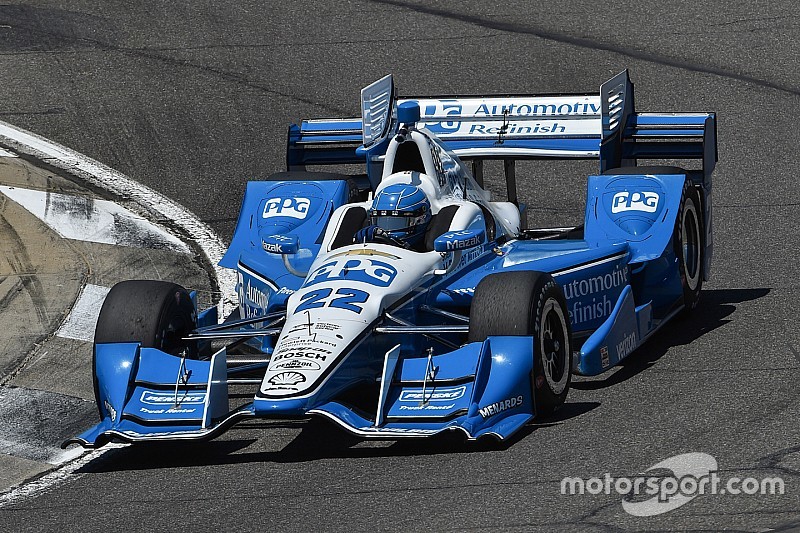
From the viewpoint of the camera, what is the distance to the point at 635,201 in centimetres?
1097

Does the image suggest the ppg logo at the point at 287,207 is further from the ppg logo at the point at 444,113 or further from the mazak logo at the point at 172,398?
the mazak logo at the point at 172,398

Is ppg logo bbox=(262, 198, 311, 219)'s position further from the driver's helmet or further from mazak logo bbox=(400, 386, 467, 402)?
mazak logo bbox=(400, 386, 467, 402)

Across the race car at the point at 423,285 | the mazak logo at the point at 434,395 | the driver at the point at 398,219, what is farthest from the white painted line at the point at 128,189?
the mazak logo at the point at 434,395

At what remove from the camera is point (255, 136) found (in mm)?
15758

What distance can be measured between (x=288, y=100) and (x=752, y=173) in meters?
4.97

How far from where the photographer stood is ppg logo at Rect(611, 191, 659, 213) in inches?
430

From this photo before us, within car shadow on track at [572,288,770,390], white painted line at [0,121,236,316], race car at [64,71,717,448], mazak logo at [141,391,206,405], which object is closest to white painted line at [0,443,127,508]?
race car at [64,71,717,448]

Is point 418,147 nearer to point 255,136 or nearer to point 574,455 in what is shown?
point 574,455

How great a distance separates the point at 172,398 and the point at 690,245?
173 inches

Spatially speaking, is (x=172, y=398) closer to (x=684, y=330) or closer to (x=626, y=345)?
(x=626, y=345)

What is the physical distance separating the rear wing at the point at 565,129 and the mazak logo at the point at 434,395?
339cm

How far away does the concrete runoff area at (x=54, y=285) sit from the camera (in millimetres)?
9516

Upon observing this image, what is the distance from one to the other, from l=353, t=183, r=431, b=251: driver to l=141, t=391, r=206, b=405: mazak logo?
1.69 metres

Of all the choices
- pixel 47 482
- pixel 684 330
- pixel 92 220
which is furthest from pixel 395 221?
pixel 92 220
